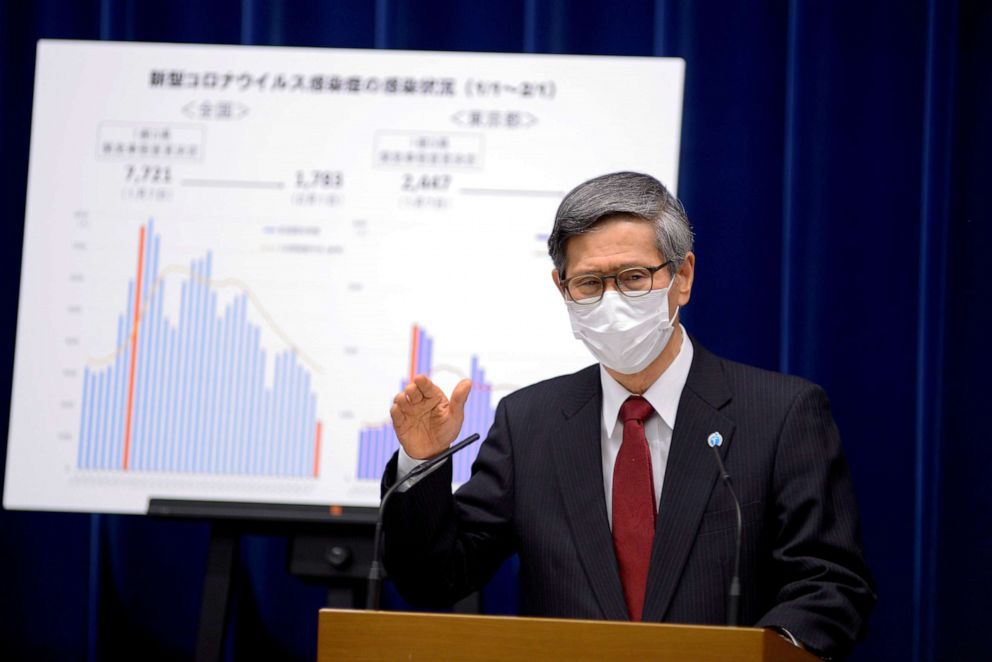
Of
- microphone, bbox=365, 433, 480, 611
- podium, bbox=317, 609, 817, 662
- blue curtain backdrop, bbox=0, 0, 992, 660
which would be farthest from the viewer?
blue curtain backdrop, bbox=0, 0, 992, 660

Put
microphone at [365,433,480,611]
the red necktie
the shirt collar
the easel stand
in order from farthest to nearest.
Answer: the easel stand, the shirt collar, the red necktie, microphone at [365,433,480,611]

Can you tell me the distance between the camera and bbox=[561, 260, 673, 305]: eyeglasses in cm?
192

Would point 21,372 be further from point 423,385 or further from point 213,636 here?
point 423,385

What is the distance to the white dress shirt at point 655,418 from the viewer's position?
194cm

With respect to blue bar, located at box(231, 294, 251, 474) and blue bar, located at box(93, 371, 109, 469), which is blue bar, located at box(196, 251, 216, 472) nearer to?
blue bar, located at box(231, 294, 251, 474)

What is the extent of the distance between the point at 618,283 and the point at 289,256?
3.56 ft

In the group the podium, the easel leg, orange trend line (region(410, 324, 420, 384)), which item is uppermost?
orange trend line (region(410, 324, 420, 384))

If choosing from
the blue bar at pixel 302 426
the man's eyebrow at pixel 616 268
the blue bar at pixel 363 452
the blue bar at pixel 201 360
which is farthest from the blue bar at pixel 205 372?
the man's eyebrow at pixel 616 268

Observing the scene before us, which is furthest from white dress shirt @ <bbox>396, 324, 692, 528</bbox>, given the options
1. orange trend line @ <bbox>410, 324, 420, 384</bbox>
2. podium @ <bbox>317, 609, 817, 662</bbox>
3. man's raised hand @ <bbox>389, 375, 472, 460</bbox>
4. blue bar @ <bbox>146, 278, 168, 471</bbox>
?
blue bar @ <bbox>146, 278, 168, 471</bbox>

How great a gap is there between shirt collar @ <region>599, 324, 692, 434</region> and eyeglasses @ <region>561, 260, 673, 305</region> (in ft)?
0.55

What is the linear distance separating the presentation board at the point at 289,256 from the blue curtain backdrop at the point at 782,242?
0.50m

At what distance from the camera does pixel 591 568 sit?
6.08 feet

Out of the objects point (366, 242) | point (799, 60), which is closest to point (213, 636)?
point (366, 242)

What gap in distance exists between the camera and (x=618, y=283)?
1.93 meters
